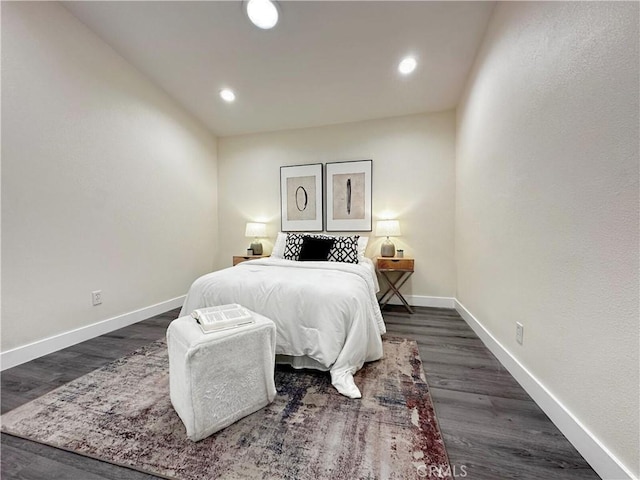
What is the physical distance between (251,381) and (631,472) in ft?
4.95

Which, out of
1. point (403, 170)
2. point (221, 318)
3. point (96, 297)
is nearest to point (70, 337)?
point (96, 297)

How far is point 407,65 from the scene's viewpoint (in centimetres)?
265

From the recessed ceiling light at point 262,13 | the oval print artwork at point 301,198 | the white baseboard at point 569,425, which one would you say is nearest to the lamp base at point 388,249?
the oval print artwork at point 301,198

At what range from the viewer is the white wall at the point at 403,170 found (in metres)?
3.36

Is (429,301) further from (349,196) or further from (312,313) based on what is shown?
(312,313)

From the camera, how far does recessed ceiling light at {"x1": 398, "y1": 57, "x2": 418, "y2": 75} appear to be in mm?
2594

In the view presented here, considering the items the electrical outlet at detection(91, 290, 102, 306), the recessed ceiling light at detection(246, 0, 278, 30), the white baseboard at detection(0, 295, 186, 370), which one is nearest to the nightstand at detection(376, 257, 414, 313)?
the recessed ceiling light at detection(246, 0, 278, 30)

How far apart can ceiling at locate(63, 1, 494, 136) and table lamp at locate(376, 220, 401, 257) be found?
4.80 feet

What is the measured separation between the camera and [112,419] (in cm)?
133

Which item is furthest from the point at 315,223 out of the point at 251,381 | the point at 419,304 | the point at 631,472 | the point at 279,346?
the point at 631,472

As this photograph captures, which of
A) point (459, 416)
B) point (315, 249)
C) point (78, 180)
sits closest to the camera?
point (459, 416)

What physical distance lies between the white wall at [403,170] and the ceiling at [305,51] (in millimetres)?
251

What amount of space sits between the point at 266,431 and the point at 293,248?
2167mm

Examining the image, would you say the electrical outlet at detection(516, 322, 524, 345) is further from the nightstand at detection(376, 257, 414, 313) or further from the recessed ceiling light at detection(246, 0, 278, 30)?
the recessed ceiling light at detection(246, 0, 278, 30)
